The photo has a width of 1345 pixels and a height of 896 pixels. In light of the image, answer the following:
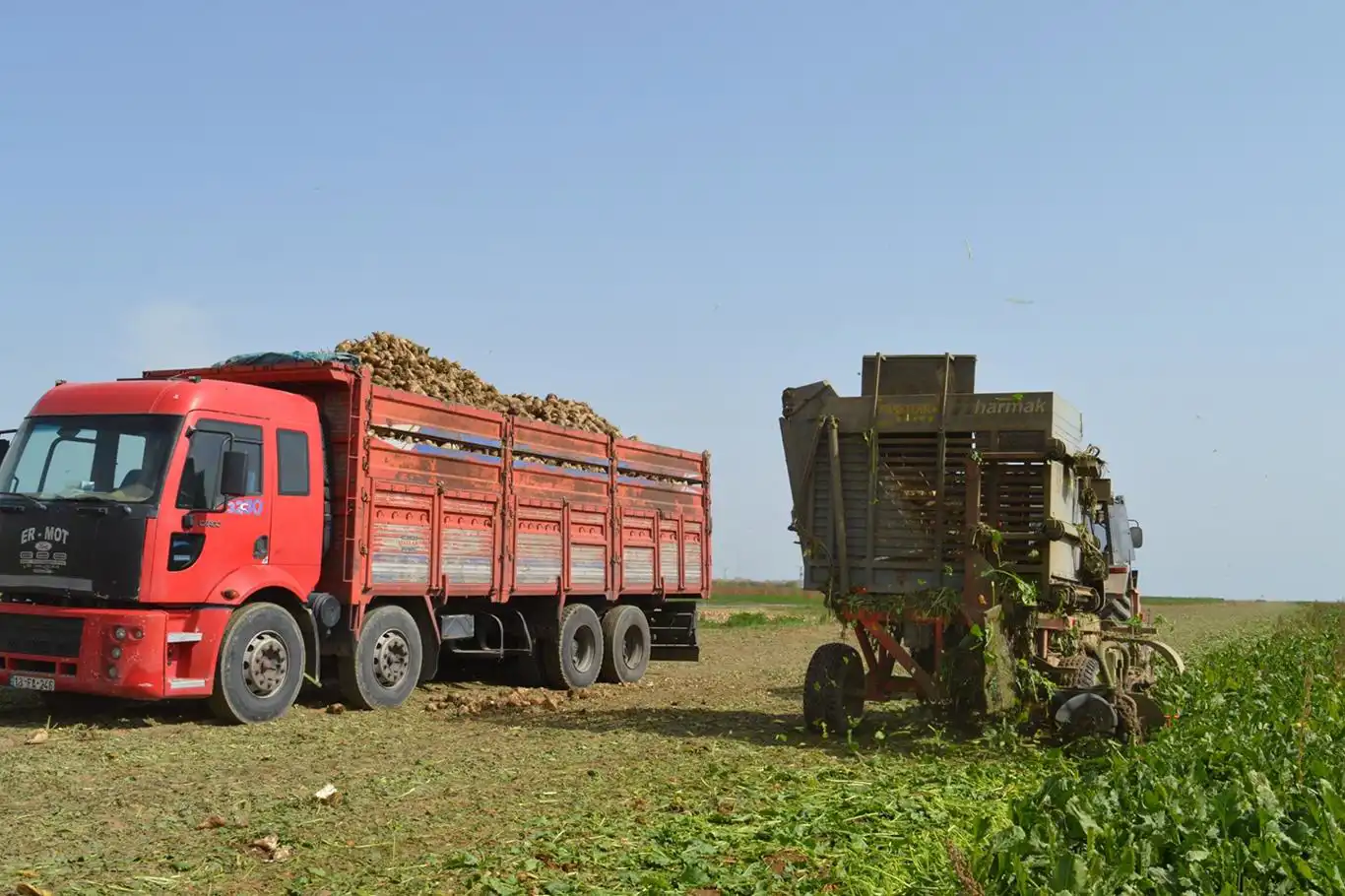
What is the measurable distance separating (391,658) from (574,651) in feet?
12.1

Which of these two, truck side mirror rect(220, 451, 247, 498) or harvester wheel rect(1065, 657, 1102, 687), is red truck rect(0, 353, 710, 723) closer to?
truck side mirror rect(220, 451, 247, 498)

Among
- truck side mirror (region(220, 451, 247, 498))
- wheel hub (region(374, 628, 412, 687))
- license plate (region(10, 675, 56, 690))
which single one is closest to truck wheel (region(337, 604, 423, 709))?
wheel hub (region(374, 628, 412, 687))

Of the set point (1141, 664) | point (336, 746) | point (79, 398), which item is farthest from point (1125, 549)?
point (79, 398)

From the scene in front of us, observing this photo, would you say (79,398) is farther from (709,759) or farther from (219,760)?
(709,759)

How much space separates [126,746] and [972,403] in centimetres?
751

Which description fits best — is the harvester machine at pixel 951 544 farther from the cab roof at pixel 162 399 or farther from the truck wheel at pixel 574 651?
the truck wheel at pixel 574 651

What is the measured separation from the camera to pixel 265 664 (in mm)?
12219

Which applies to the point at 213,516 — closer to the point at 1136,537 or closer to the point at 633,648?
the point at 633,648

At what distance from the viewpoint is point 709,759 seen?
10109 millimetres

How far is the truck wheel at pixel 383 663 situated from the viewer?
1318 centimetres

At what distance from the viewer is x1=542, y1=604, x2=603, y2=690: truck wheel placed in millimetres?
16500

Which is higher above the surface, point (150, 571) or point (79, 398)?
point (79, 398)

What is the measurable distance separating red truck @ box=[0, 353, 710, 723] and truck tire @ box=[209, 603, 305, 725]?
21 mm

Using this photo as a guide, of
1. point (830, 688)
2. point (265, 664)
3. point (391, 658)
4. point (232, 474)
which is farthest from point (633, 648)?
point (232, 474)
